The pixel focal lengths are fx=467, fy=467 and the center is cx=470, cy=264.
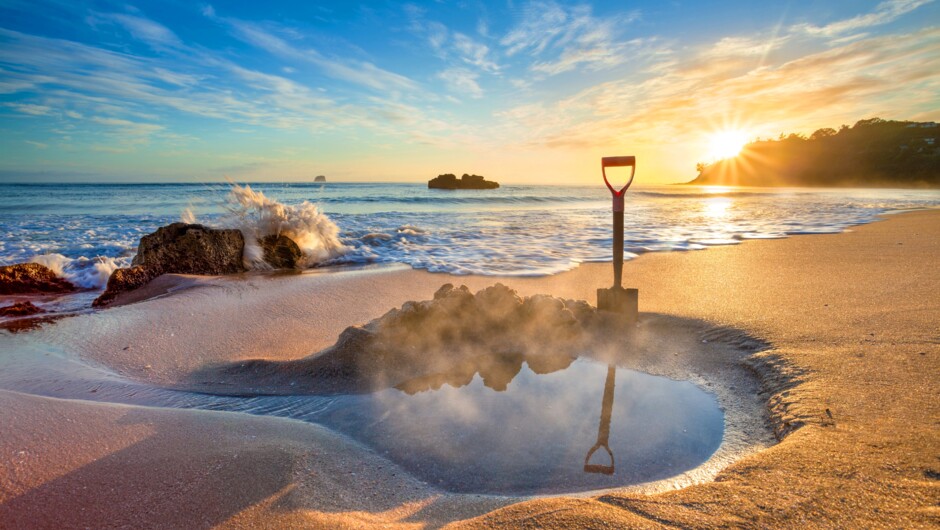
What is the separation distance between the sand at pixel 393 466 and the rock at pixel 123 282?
0.88 metres

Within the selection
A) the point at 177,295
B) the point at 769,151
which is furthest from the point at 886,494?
the point at 769,151

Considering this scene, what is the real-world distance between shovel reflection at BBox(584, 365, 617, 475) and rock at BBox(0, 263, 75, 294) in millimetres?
Result: 6179

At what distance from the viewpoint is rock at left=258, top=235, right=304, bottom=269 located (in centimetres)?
672

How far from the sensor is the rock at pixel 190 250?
5.82m

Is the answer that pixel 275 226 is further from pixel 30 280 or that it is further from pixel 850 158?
pixel 850 158

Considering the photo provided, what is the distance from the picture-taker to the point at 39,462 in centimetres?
175

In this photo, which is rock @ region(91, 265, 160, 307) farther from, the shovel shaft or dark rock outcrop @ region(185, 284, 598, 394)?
the shovel shaft

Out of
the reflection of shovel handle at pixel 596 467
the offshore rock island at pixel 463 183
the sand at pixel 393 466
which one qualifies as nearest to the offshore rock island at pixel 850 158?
the offshore rock island at pixel 463 183

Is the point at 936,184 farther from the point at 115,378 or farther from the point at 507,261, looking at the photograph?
the point at 115,378

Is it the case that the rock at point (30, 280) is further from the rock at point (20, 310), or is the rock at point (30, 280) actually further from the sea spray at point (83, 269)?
the rock at point (20, 310)


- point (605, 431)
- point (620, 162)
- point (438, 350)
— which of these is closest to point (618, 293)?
point (620, 162)

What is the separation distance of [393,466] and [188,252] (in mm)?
5436

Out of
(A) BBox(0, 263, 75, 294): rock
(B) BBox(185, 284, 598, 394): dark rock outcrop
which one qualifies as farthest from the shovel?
(A) BBox(0, 263, 75, 294): rock

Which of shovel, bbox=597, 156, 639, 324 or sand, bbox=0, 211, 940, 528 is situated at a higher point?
shovel, bbox=597, 156, 639, 324
